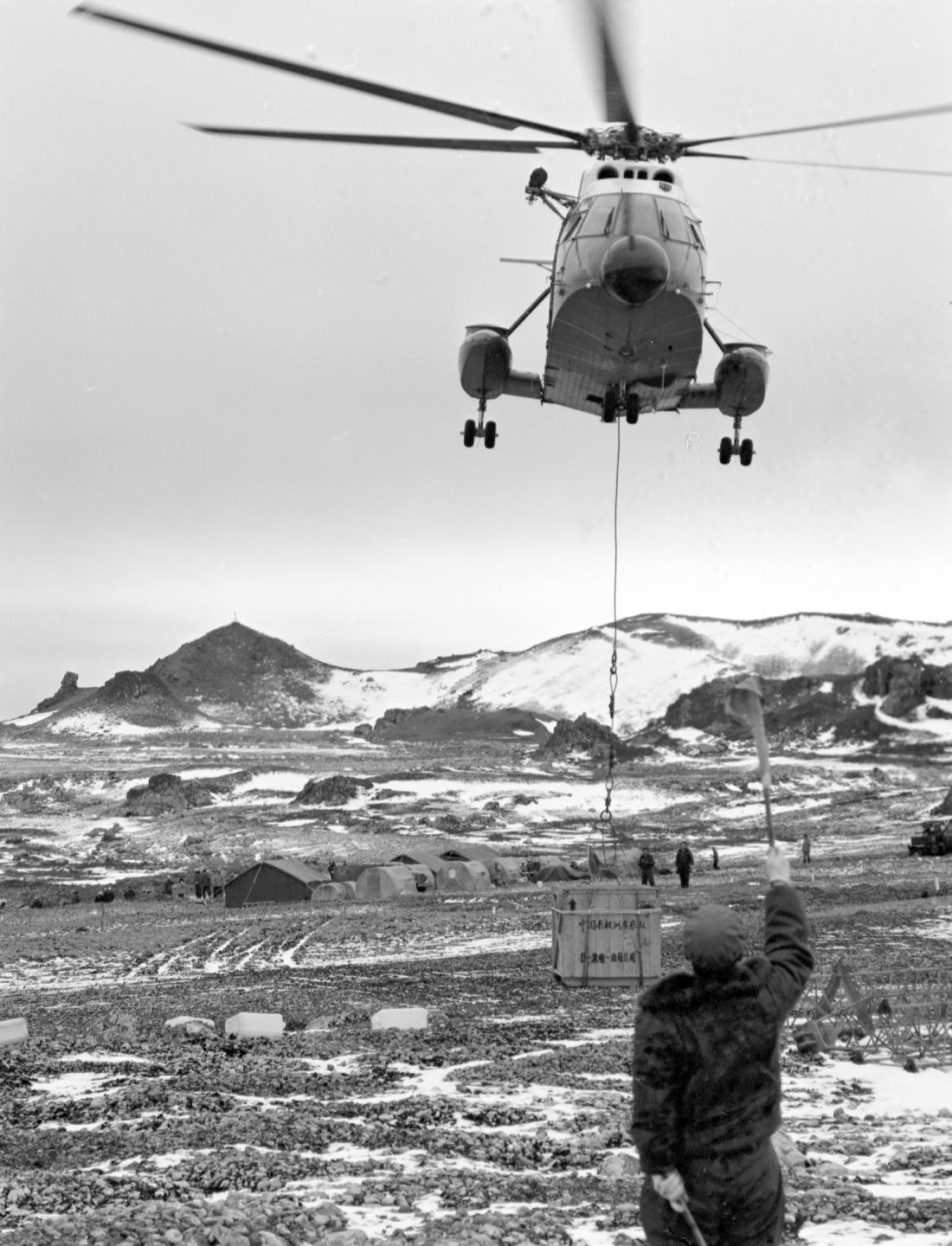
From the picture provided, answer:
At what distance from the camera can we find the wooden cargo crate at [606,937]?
54.6ft

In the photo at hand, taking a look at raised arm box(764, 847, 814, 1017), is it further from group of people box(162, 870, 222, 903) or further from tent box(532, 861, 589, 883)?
tent box(532, 861, 589, 883)

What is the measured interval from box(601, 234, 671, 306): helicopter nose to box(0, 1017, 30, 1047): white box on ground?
10383mm

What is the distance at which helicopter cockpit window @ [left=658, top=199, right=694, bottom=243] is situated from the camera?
16375 millimetres

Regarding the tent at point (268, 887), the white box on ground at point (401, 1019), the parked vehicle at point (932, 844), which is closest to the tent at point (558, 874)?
the tent at point (268, 887)

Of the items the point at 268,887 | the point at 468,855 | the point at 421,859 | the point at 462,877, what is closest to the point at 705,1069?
the point at 268,887

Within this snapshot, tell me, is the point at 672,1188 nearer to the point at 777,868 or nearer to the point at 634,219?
the point at 777,868

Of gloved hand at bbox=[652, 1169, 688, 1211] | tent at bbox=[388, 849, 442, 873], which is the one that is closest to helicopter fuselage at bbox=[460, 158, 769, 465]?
gloved hand at bbox=[652, 1169, 688, 1211]

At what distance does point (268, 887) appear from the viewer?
4653 cm

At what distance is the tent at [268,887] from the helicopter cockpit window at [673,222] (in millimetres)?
33162

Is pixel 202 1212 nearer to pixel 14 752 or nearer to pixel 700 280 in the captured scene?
pixel 700 280

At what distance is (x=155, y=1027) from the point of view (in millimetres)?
15836

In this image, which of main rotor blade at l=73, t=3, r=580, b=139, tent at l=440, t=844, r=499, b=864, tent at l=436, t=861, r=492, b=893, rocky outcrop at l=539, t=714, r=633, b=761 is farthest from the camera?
rocky outcrop at l=539, t=714, r=633, b=761

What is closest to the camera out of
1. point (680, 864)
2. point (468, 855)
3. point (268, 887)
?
point (680, 864)

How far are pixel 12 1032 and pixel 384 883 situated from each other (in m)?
31.9
